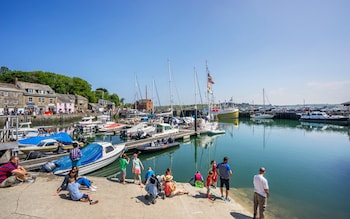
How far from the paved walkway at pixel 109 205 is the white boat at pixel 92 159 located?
315 cm

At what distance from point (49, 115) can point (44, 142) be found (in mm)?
41319

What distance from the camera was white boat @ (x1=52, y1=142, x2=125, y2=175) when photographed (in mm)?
12197

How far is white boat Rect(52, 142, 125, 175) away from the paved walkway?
315 cm

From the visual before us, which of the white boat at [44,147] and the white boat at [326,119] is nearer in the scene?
the white boat at [44,147]

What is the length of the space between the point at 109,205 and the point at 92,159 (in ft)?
26.9

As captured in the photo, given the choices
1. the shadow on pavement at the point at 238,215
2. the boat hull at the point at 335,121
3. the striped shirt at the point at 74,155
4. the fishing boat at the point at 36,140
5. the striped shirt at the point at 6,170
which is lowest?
the boat hull at the point at 335,121

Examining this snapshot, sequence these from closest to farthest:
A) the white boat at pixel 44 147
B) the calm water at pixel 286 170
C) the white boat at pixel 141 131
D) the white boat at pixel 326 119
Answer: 1. the calm water at pixel 286 170
2. the white boat at pixel 44 147
3. the white boat at pixel 141 131
4. the white boat at pixel 326 119

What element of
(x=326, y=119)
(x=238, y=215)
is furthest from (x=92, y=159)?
(x=326, y=119)

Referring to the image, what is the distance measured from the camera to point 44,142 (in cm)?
1925

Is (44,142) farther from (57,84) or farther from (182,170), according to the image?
(57,84)

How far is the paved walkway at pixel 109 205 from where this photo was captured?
252 inches

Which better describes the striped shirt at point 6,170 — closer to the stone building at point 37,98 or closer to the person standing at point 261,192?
the person standing at point 261,192

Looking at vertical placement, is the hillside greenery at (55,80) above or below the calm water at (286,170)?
above

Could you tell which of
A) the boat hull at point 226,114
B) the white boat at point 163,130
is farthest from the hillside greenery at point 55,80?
the white boat at point 163,130
